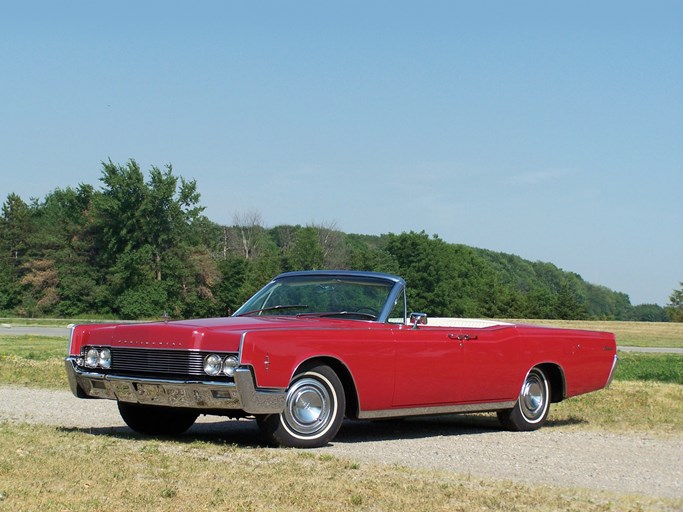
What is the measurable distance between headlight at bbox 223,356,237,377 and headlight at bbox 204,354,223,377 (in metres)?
0.05

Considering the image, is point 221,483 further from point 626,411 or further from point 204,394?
point 626,411

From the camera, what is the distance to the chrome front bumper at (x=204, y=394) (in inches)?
293

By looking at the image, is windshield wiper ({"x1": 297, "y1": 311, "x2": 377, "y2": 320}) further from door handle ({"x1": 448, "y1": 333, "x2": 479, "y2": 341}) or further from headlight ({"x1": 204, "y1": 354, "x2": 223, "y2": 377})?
headlight ({"x1": 204, "y1": 354, "x2": 223, "y2": 377})

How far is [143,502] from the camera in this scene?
5.34 metres

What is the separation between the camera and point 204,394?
297 inches

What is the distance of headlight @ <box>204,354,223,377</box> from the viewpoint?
298 inches

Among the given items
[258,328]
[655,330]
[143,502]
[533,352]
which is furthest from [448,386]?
[655,330]

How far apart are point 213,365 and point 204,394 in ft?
0.75

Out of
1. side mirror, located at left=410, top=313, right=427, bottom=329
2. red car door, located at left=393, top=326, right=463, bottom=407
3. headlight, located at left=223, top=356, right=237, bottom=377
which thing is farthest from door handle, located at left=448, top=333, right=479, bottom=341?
headlight, located at left=223, top=356, right=237, bottom=377

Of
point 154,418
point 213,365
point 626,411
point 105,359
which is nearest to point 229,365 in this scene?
point 213,365

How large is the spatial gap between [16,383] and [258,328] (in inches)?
358

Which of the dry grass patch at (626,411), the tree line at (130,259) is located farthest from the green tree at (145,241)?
the dry grass patch at (626,411)

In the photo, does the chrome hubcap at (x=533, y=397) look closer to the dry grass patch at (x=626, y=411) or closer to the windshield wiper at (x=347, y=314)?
the dry grass patch at (x=626, y=411)

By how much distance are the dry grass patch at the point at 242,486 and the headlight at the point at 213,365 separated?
0.60 metres
